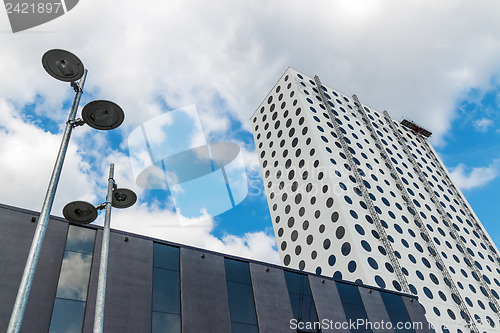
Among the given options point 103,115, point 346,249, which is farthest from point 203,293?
point 346,249

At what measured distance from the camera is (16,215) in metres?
12.8

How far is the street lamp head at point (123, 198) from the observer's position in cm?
936

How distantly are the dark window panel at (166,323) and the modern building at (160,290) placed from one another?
0.10 feet

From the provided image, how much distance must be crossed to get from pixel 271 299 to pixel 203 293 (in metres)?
3.29

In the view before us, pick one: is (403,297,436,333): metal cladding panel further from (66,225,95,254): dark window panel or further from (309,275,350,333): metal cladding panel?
(66,225,95,254): dark window panel

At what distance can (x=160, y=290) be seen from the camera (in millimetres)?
13734

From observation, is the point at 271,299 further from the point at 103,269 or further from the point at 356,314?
the point at 103,269

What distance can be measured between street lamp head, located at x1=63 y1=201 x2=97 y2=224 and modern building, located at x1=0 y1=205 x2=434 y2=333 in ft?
14.0

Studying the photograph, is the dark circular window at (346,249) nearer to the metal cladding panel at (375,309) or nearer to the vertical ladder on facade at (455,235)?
the metal cladding panel at (375,309)

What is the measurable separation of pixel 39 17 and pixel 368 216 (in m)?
28.5

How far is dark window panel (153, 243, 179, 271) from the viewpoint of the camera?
1457cm

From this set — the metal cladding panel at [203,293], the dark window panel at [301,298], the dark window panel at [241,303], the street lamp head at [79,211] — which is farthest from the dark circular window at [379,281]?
the street lamp head at [79,211]

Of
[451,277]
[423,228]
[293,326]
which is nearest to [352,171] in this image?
[423,228]

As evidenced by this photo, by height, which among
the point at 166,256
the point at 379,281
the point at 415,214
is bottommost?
the point at 166,256
